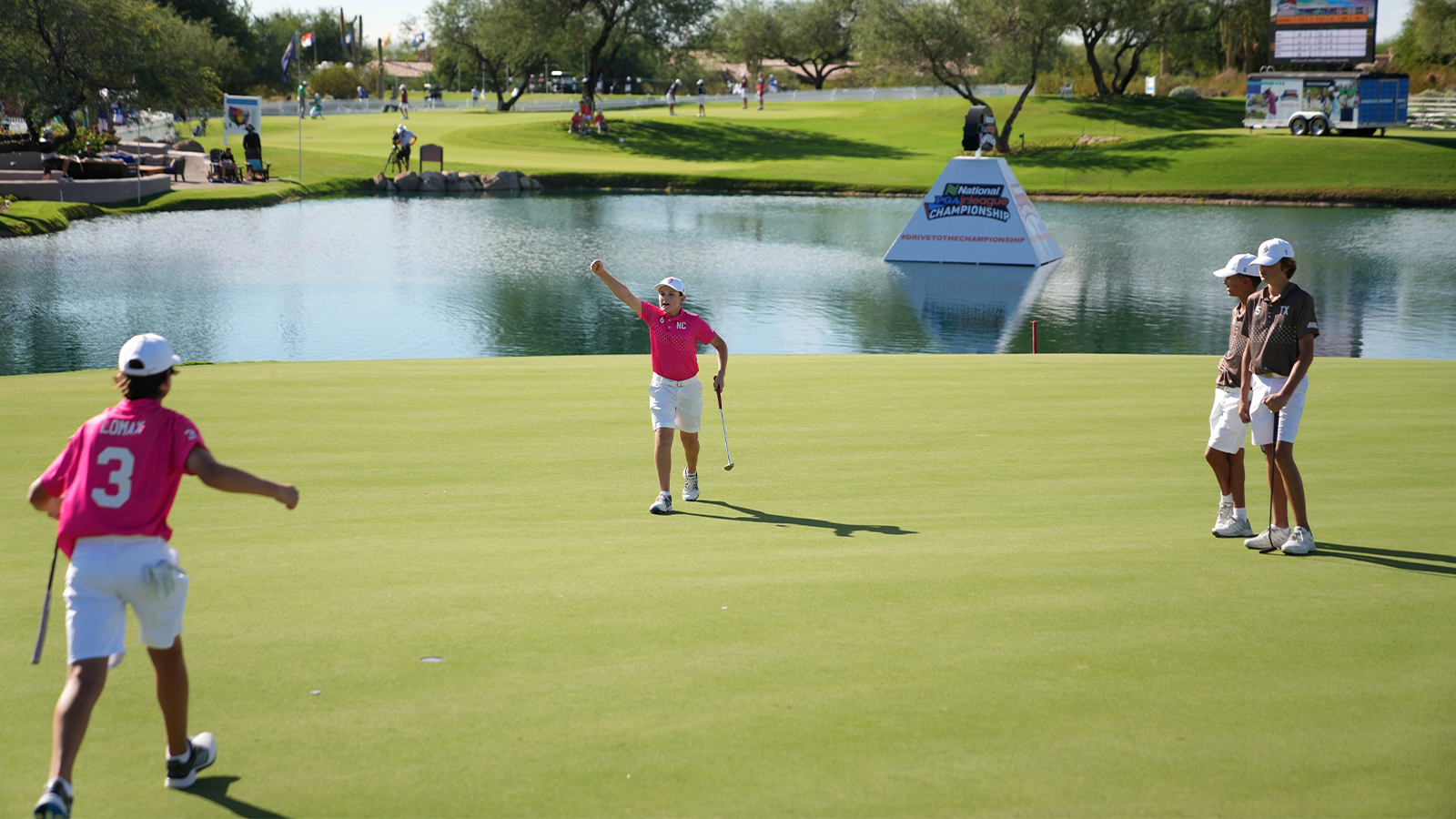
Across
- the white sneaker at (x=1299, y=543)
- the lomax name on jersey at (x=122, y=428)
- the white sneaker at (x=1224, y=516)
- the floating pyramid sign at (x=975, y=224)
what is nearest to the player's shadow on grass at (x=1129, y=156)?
the floating pyramid sign at (x=975, y=224)

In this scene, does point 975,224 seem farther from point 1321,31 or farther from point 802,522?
point 1321,31

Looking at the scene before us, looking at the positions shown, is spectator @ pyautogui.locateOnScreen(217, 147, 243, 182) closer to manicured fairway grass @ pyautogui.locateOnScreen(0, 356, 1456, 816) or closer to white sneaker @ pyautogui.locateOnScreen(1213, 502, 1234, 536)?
manicured fairway grass @ pyautogui.locateOnScreen(0, 356, 1456, 816)

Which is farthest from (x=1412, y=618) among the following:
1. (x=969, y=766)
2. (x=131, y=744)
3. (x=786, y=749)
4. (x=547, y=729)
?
(x=131, y=744)

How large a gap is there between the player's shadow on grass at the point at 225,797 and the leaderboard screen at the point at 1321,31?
217 ft

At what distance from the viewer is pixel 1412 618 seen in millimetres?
6598

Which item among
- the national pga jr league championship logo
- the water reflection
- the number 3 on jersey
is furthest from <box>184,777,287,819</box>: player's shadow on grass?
the national pga jr league championship logo

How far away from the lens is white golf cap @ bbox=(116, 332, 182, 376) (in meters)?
4.58

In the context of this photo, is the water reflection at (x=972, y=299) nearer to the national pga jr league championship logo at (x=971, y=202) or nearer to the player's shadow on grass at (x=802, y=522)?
the national pga jr league championship logo at (x=971, y=202)

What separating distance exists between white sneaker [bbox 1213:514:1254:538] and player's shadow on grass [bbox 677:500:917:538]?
221 cm

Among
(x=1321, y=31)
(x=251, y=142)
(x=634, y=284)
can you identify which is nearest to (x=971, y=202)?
(x=634, y=284)

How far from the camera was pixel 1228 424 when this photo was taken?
27.5ft

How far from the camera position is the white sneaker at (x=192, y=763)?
15.4ft

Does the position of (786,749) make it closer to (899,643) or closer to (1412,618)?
(899,643)

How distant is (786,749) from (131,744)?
286 centimetres
